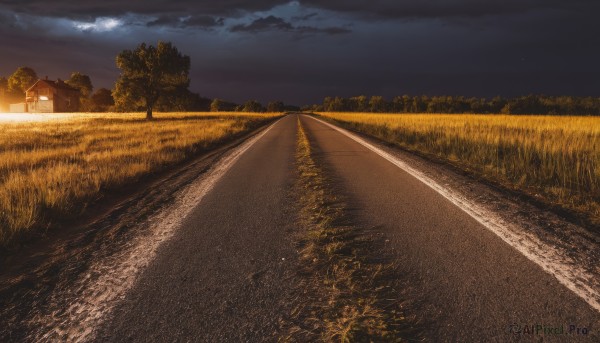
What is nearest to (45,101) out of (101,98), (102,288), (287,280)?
(101,98)

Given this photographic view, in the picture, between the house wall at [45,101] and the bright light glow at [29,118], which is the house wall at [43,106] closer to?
the house wall at [45,101]

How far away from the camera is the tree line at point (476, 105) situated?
217 feet

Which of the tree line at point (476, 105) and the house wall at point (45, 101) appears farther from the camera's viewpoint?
the house wall at point (45, 101)

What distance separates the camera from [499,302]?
2.98m

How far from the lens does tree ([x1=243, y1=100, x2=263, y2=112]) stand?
148625 millimetres

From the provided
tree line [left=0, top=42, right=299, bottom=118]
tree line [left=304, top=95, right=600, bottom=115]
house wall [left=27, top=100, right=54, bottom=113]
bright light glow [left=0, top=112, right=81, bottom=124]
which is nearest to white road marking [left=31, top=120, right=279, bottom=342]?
bright light glow [left=0, top=112, right=81, bottom=124]

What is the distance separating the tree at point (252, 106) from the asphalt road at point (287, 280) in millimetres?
145173

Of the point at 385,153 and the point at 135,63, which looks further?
the point at 135,63

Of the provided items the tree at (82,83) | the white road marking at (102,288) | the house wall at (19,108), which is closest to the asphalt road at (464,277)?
the white road marking at (102,288)

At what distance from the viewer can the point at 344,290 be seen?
3.19m

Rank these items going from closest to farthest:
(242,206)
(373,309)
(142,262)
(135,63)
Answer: (373,309), (142,262), (242,206), (135,63)

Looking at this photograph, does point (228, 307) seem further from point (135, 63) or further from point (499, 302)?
point (135, 63)

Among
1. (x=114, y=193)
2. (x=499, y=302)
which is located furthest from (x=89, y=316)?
(x=114, y=193)

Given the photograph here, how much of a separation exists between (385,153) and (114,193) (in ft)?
29.0
